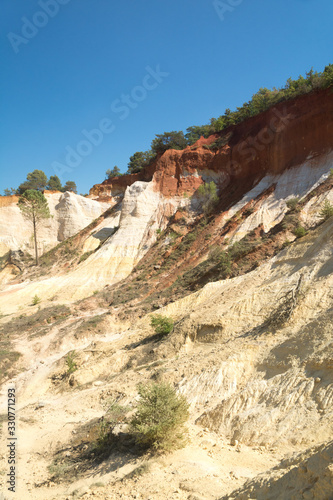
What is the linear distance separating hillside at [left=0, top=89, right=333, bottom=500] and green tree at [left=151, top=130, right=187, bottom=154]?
4.91 metres

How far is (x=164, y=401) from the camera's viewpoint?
6422 mm

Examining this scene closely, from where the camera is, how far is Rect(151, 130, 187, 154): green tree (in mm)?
37319

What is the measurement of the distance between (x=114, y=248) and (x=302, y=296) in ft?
73.3

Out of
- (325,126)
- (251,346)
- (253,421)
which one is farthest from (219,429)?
(325,126)

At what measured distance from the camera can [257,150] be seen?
89.5 feet

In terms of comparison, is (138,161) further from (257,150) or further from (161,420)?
(161,420)

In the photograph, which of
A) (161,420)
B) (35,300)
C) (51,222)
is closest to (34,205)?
(51,222)

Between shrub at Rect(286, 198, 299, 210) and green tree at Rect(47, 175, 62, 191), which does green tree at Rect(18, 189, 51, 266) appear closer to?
green tree at Rect(47, 175, 62, 191)

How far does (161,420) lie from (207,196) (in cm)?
2490

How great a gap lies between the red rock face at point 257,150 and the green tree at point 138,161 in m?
3.19

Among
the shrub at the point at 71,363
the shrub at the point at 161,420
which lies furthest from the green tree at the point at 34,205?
the shrub at the point at 161,420

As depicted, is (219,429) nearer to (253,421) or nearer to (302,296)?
(253,421)

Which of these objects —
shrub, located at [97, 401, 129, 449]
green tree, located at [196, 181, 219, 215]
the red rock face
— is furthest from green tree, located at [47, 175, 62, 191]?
shrub, located at [97, 401, 129, 449]

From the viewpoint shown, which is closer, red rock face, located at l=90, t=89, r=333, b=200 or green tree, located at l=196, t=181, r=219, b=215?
red rock face, located at l=90, t=89, r=333, b=200
